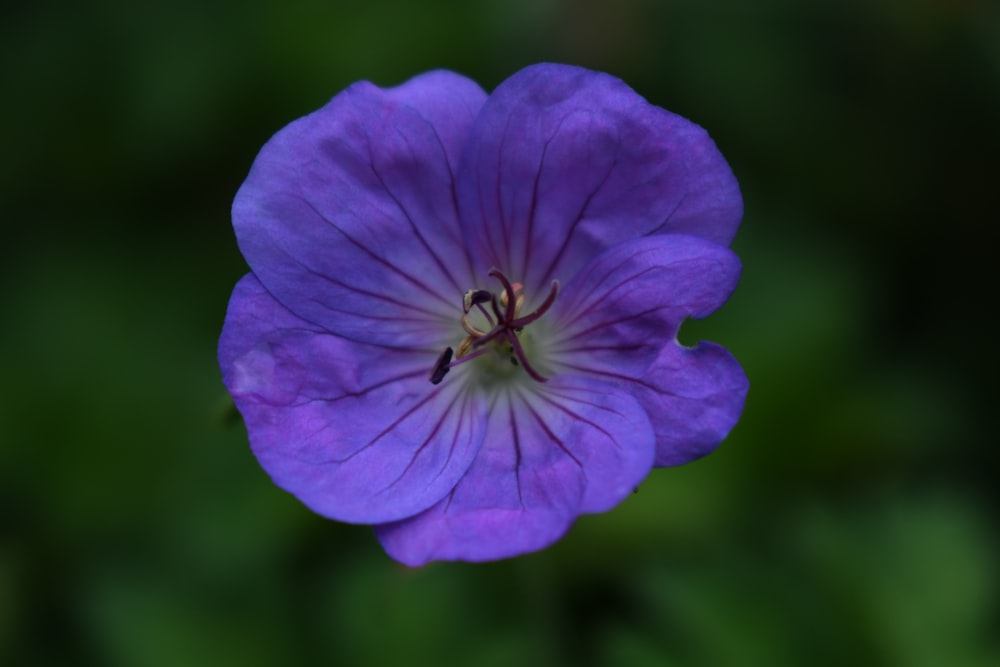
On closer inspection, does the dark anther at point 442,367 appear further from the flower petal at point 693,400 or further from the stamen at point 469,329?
the flower petal at point 693,400

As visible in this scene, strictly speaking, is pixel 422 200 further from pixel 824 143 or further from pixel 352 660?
pixel 824 143

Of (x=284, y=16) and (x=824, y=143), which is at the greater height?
(x=284, y=16)

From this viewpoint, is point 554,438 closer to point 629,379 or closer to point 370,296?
point 629,379

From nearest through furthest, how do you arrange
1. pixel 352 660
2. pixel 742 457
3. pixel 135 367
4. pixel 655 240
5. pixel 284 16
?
pixel 655 240, pixel 352 660, pixel 742 457, pixel 135 367, pixel 284 16

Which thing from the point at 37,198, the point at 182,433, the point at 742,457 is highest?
the point at 37,198

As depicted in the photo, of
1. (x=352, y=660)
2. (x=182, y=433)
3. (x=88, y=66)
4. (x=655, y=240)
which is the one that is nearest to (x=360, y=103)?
(x=655, y=240)

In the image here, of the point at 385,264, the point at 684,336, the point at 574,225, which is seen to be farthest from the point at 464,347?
the point at 684,336
